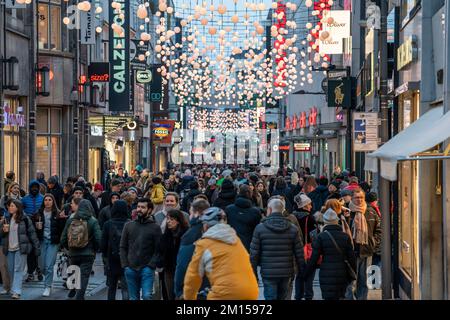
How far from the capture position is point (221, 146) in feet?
499

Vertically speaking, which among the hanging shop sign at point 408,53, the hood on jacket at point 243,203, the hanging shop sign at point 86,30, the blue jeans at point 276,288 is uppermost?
the hanging shop sign at point 86,30

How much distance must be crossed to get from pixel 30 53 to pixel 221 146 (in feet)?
385

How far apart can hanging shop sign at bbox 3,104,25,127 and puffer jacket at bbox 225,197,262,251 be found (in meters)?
15.8

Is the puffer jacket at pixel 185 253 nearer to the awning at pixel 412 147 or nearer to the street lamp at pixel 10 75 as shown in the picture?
the awning at pixel 412 147

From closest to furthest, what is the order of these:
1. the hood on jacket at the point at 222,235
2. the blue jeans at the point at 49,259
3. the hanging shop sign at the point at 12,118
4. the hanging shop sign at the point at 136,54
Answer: the hood on jacket at the point at 222,235
the blue jeans at the point at 49,259
the hanging shop sign at the point at 12,118
the hanging shop sign at the point at 136,54

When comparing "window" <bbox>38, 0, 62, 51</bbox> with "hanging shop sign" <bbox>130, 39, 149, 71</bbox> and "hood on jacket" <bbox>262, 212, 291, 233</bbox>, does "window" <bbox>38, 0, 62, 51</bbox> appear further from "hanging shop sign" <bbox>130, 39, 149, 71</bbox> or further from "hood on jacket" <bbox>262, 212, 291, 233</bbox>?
"hood on jacket" <bbox>262, 212, 291, 233</bbox>

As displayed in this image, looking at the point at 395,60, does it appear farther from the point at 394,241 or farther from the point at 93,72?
the point at 93,72

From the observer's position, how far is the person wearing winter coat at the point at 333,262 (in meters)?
12.7

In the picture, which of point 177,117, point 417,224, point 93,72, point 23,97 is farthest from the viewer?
point 177,117

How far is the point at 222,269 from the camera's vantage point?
8.56 m

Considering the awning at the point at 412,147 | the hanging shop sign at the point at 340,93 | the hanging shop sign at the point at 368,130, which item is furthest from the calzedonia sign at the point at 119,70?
the awning at the point at 412,147

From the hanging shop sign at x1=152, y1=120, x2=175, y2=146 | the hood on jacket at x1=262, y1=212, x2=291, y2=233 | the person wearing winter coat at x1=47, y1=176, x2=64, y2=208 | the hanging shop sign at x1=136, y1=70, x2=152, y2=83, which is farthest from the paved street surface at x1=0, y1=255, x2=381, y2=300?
the hanging shop sign at x1=152, y1=120, x2=175, y2=146

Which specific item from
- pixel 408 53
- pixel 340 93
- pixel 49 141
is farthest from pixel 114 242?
pixel 340 93

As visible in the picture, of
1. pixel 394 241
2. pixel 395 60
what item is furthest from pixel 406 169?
pixel 395 60
